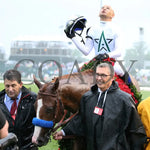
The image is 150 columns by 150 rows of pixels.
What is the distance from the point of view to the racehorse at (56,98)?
2.96 meters

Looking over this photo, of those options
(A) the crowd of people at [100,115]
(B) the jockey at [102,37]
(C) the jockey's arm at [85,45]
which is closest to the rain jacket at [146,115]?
(A) the crowd of people at [100,115]

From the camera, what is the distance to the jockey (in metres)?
3.94

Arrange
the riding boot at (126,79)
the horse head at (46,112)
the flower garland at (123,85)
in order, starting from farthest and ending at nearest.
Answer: the riding boot at (126,79) < the flower garland at (123,85) < the horse head at (46,112)

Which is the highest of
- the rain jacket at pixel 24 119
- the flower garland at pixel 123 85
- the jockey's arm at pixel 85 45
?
the jockey's arm at pixel 85 45

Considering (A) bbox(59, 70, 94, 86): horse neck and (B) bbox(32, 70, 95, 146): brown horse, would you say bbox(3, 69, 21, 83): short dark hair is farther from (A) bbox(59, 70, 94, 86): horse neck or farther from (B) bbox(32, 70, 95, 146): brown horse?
(A) bbox(59, 70, 94, 86): horse neck

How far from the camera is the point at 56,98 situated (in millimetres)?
3084

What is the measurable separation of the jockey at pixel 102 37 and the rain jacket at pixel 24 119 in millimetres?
1234

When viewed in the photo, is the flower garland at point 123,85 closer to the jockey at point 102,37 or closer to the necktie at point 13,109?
the jockey at point 102,37

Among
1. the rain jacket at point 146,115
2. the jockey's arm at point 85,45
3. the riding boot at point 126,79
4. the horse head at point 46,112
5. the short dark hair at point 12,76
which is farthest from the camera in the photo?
the jockey's arm at point 85,45

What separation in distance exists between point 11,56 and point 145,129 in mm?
39073

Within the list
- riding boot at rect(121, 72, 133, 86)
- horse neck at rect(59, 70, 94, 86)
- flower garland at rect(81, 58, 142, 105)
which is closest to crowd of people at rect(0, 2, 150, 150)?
horse neck at rect(59, 70, 94, 86)

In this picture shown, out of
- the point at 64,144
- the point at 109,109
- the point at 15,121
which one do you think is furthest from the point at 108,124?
the point at 64,144

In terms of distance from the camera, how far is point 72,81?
3.43m

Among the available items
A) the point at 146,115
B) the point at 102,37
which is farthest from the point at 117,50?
the point at 146,115
